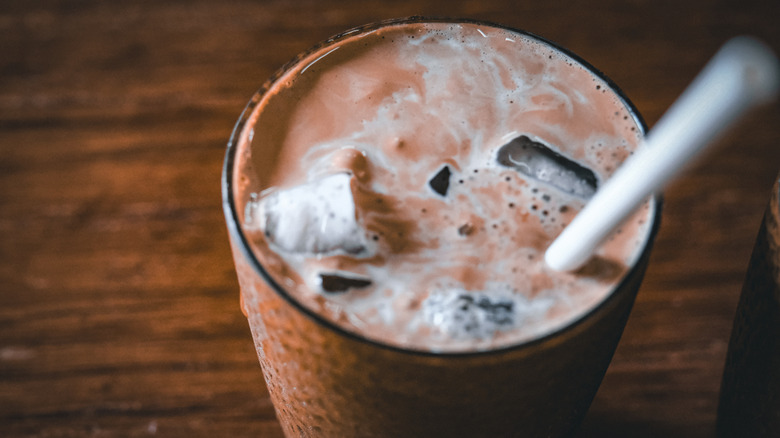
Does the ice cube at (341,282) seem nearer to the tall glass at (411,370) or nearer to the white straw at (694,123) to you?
the tall glass at (411,370)

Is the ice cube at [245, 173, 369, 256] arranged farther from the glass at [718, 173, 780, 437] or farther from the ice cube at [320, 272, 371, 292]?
the glass at [718, 173, 780, 437]

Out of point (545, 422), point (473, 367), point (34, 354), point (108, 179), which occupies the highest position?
point (473, 367)

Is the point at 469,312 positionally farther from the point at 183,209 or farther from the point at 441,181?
the point at 183,209

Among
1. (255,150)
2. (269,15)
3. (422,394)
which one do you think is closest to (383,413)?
(422,394)

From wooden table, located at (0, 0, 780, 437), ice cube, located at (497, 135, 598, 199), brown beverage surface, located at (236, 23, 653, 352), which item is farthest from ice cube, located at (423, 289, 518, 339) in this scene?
wooden table, located at (0, 0, 780, 437)

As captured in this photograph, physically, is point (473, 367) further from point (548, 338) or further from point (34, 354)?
point (34, 354)

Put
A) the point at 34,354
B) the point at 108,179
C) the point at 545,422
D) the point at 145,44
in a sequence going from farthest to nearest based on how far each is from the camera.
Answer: the point at 145,44 < the point at 108,179 < the point at 34,354 < the point at 545,422
